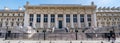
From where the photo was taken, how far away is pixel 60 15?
2259 inches

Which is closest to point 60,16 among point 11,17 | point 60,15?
point 60,15

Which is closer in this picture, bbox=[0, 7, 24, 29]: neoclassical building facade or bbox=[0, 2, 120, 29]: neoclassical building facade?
bbox=[0, 2, 120, 29]: neoclassical building facade

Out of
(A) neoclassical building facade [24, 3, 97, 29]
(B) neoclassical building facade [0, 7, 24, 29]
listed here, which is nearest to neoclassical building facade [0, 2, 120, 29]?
(A) neoclassical building facade [24, 3, 97, 29]

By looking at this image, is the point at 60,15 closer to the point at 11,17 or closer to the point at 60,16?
the point at 60,16

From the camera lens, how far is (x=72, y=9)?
56938 millimetres

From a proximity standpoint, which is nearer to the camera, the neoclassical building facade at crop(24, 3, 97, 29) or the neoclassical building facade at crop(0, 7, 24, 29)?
the neoclassical building facade at crop(24, 3, 97, 29)

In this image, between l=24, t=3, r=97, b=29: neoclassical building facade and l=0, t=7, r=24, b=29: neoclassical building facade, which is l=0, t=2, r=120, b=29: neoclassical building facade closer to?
l=24, t=3, r=97, b=29: neoclassical building facade

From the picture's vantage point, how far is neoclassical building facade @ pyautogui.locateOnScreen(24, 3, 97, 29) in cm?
5616

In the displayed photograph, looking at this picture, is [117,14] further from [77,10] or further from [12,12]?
[12,12]

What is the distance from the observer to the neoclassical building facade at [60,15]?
56156mm

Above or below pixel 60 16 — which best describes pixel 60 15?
above

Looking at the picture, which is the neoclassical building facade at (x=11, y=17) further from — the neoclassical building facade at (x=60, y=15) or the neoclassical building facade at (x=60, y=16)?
the neoclassical building facade at (x=60, y=15)

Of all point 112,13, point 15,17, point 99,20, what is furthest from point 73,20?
point 15,17

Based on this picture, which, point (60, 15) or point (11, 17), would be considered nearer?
point (60, 15)
